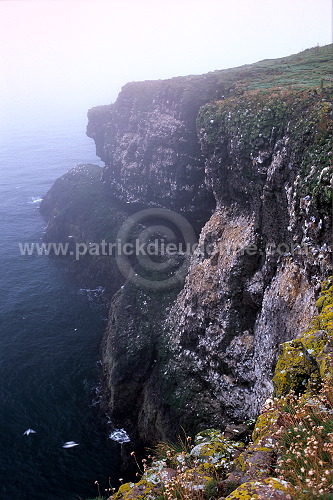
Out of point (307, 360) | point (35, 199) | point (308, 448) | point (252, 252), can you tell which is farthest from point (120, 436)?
point (35, 199)

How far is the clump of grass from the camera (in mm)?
8312

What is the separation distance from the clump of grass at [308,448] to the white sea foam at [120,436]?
35.9 meters

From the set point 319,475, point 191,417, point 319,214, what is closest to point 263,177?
point 319,214

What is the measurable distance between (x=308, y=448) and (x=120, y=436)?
4002 cm

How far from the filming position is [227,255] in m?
39.8

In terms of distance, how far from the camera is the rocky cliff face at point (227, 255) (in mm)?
27969

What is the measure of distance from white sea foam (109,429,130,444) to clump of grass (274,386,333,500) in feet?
118

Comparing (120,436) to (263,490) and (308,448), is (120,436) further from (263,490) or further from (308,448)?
(308,448)

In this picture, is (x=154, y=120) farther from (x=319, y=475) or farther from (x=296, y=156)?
(x=319, y=475)

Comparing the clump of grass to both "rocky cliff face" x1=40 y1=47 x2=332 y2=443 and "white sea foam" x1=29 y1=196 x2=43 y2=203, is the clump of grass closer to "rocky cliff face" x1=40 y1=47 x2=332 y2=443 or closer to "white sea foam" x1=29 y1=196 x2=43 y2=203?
"rocky cliff face" x1=40 y1=47 x2=332 y2=443

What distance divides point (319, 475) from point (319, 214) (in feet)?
62.3

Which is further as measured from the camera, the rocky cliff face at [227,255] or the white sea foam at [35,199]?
the white sea foam at [35,199]

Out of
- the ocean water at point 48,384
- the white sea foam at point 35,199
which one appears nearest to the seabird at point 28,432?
the ocean water at point 48,384

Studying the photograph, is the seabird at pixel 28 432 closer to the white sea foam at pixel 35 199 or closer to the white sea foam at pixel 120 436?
the white sea foam at pixel 120 436
